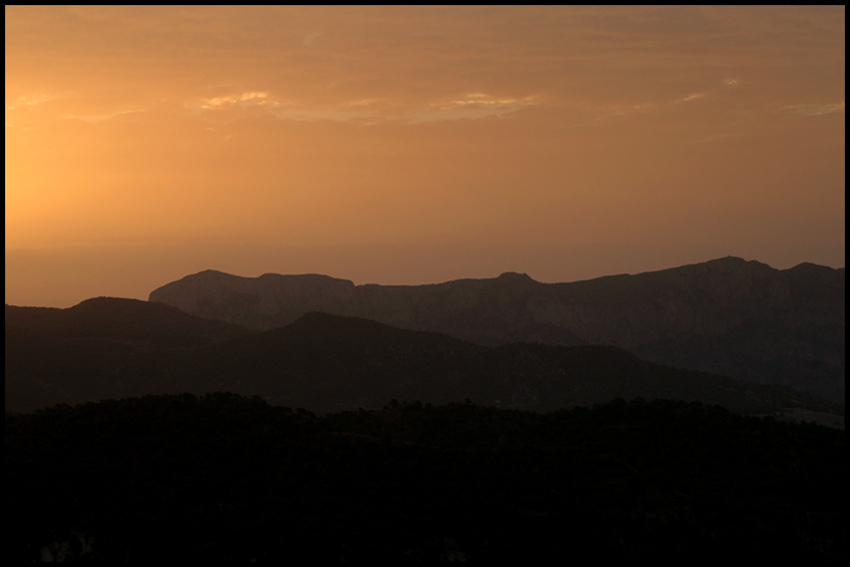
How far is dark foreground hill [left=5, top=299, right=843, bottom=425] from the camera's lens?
10112 cm

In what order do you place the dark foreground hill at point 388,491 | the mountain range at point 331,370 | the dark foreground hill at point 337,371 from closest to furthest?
the dark foreground hill at point 388,491 < the dark foreground hill at point 337,371 < the mountain range at point 331,370

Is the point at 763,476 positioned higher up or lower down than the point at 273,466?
lower down

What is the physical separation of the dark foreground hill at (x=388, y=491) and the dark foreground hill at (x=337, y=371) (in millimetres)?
56249

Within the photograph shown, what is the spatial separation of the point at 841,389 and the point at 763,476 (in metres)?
147

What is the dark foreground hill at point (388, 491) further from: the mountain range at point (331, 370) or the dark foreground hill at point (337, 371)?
the dark foreground hill at point (337, 371)

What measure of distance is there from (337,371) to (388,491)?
81.2 metres

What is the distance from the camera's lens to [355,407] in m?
100

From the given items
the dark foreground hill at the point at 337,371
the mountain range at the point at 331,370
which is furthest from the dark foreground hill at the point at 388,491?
the dark foreground hill at the point at 337,371

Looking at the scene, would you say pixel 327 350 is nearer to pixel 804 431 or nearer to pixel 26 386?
pixel 26 386

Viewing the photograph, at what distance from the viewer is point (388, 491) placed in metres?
32.2

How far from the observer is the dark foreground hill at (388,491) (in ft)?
88.5

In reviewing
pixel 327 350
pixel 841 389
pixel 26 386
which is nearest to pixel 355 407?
pixel 327 350

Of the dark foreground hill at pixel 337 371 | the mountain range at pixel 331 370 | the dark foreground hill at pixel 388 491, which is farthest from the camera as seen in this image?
the mountain range at pixel 331 370

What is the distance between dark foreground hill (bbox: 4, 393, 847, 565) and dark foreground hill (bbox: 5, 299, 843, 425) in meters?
56.2
